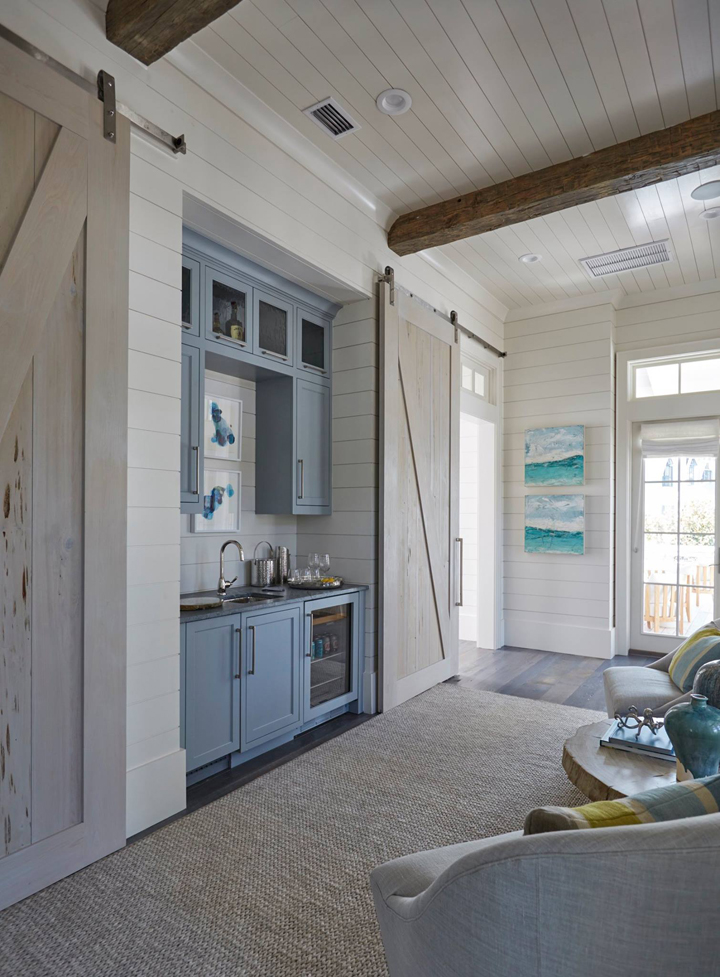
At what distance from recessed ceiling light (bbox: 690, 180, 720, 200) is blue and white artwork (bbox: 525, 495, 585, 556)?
2.63m

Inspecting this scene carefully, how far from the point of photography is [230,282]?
3.37m

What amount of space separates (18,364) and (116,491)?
56cm

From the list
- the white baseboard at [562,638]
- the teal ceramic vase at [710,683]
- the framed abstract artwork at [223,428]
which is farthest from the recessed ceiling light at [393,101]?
the white baseboard at [562,638]

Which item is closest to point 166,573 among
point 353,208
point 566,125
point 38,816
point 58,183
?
point 38,816

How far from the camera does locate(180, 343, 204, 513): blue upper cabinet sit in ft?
9.84

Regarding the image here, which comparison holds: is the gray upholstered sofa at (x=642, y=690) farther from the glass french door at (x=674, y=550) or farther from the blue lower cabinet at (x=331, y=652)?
the glass french door at (x=674, y=550)

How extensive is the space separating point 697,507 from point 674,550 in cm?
43

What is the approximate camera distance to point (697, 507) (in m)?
5.43

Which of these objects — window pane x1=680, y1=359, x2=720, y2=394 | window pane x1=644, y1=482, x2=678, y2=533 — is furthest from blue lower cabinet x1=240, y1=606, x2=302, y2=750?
window pane x1=680, y1=359, x2=720, y2=394

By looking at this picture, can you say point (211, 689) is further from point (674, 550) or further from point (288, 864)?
point (674, 550)

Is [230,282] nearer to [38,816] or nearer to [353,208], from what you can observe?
[353,208]

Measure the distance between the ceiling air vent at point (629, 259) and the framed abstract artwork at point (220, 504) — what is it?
3317mm

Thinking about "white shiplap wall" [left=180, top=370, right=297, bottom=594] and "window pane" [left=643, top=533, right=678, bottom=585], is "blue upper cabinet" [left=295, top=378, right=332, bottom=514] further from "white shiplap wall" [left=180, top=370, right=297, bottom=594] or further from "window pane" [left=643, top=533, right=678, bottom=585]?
"window pane" [left=643, top=533, right=678, bottom=585]

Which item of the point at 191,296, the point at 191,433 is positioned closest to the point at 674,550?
the point at 191,433
